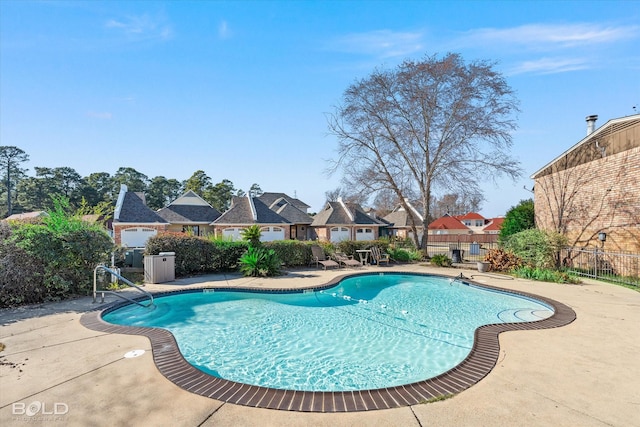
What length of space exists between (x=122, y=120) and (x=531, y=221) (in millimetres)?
21906

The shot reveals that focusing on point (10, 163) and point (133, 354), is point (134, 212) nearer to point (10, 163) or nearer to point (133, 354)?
point (133, 354)

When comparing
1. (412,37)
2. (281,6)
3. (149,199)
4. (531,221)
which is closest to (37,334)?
(281,6)

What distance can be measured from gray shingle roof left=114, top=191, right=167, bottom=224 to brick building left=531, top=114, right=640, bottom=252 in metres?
25.2

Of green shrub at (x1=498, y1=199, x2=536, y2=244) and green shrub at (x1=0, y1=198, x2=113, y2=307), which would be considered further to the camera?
green shrub at (x1=498, y1=199, x2=536, y2=244)

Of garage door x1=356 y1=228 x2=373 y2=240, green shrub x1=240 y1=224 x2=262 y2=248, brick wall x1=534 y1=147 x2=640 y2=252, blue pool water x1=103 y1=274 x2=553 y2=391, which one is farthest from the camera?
garage door x1=356 y1=228 x2=373 y2=240

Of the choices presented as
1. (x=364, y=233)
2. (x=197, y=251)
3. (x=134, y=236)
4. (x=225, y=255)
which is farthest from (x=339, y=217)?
(x=197, y=251)

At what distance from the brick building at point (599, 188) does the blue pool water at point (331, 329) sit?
6.23 metres

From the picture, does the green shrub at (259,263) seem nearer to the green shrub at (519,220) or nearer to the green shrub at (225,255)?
the green shrub at (225,255)

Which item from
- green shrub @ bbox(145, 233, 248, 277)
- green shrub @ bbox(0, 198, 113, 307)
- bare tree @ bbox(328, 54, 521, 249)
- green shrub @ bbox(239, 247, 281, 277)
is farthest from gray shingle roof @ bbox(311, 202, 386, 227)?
green shrub @ bbox(0, 198, 113, 307)

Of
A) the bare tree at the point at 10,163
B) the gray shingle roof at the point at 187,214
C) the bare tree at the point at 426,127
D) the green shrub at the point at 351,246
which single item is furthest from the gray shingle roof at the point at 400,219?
the bare tree at the point at 10,163

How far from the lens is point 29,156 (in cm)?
5072

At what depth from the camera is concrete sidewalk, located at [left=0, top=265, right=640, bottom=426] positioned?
278cm

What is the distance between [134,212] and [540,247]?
2520 cm

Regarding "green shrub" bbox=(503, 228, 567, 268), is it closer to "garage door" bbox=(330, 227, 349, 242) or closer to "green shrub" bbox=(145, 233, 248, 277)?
"green shrub" bbox=(145, 233, 248, 277)
